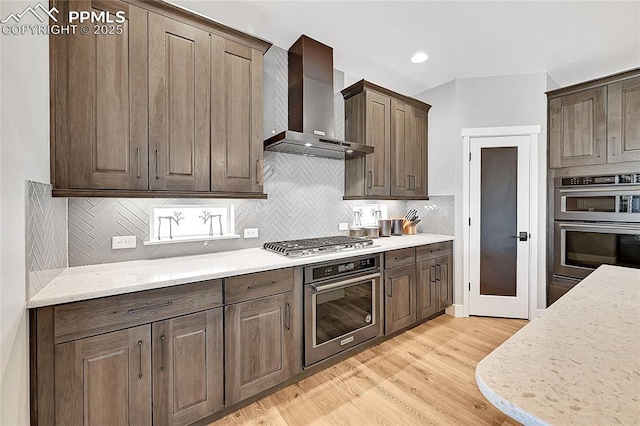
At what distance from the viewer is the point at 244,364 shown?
177 cm

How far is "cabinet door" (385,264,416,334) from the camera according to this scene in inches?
105

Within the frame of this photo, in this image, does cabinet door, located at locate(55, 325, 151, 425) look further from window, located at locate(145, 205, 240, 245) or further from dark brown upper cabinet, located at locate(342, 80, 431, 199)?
dark brown upper cabinet, located at locate(342, 80, 431, 199)

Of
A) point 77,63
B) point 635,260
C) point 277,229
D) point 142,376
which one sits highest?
point 77,63

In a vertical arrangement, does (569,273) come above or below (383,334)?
above

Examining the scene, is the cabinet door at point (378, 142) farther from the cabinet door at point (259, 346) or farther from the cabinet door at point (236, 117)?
the cabinet door at point (259, 346)

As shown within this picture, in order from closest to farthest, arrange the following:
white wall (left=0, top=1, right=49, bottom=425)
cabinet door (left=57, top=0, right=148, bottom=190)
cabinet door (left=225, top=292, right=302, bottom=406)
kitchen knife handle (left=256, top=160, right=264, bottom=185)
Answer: white wall (left=0, top=1, right=49, bottom=425)
cabinet door (left=57, top=0, right=148, bottom=190)
cabinet door (left=225, top=292, right=302, bottom=406)
kitchen knife handle (left=256, top=160, right=264, bottom=185)

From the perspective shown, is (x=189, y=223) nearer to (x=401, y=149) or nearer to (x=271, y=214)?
(x=271, y=214)

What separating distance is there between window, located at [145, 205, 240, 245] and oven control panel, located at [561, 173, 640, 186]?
3.59 meters

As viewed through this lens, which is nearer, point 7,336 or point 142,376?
point 7,336

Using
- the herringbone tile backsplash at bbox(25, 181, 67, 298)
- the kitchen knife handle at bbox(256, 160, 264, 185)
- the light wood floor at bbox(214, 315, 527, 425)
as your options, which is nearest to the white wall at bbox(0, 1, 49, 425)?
the herringbone tile backsplash at bbox(25, 181, 67, 298)

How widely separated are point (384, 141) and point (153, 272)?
2.58 metres

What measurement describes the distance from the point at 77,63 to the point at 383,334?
301 centimetres

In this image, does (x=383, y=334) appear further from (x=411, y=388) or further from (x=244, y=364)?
(x=244, y=364)

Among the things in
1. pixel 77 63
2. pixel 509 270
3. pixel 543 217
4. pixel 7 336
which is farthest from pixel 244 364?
pixel 543 217
